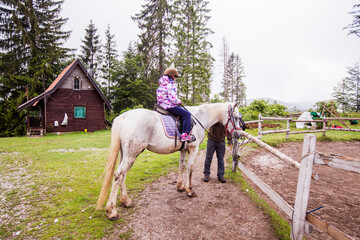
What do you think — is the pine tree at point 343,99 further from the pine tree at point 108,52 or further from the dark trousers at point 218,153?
the pine tree at point 108,52

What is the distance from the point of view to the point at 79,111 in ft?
59.0

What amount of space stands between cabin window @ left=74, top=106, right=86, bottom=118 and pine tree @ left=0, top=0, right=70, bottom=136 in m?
5.84

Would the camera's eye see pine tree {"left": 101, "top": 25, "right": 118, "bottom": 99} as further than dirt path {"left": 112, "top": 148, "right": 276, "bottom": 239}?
Yes

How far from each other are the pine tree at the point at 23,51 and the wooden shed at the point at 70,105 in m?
2.63

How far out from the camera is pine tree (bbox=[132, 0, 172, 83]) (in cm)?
1861

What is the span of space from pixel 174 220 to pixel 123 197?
118 cm

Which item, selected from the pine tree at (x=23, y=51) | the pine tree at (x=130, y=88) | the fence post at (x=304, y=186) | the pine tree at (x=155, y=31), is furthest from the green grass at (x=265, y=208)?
the pine tree at (x=23, y=51)

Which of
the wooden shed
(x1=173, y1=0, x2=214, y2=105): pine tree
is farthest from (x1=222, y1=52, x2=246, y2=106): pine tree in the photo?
the wooden shed

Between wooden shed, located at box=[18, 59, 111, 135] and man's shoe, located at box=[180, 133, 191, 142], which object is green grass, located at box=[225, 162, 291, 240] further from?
wooden shed, located at box=[18, 59, 111, 135]

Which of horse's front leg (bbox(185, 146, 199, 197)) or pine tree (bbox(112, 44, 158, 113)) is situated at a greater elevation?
pine tree (bbox(112, 44, 158, 113))

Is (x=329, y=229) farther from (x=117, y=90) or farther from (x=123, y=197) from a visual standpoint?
(x=117, y=90)

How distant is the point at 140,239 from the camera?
2.54 m

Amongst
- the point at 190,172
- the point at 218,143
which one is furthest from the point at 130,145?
the point at 218,143

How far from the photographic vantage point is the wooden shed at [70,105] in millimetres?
16281
